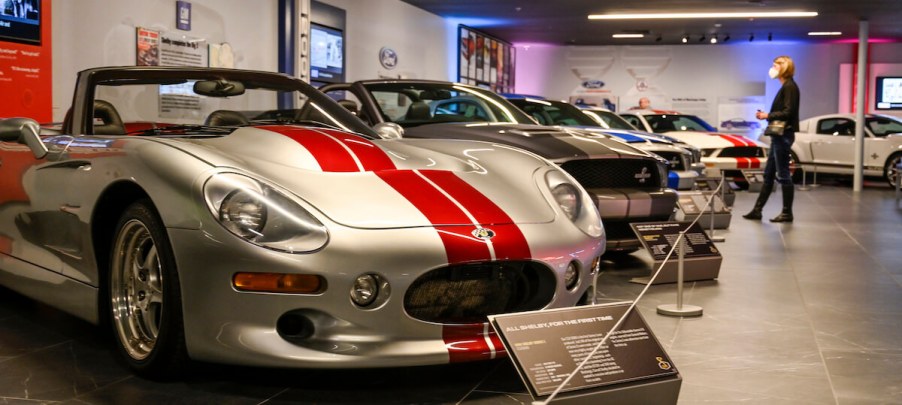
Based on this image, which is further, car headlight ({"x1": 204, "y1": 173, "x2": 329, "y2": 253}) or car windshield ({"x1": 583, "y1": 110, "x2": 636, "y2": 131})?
car windshield ({"x1": 583, "y1": 110, "x2": 636, "y2": 131})

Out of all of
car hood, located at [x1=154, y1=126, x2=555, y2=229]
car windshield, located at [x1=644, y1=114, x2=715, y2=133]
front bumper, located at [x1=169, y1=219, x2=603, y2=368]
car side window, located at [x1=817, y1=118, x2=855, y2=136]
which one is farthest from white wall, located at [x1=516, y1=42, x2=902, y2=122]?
front bumper, located at [x1=169, y1=219, x2=603, y2=368]

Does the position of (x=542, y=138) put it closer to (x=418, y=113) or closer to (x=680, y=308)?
(x=418, y=113)

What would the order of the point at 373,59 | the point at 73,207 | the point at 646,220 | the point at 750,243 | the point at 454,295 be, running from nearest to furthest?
the point at 454,295, the point at 73,207, the point at 646,220, the point at 750,243, the point at 373,59

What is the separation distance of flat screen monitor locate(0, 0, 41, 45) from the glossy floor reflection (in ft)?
11.5

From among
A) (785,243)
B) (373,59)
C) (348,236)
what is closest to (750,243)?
(785,243)

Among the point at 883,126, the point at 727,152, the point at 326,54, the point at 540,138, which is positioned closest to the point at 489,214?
the point at 540,138

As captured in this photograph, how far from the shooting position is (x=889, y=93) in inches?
867

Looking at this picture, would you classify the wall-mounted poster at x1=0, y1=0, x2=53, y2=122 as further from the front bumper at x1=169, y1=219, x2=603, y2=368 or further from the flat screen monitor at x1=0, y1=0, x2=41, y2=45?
the front bumper at x1=169, y1=219, x2=603, y2=368

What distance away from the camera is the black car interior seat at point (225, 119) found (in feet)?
12.5

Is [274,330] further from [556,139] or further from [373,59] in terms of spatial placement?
[373,59]

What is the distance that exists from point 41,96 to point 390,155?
5452mm

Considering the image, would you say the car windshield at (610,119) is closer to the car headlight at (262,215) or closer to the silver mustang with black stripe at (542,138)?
the silver mustang with black stripe at (542,138)

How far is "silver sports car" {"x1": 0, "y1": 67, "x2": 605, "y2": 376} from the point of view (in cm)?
272

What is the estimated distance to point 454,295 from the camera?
2.92 metres
